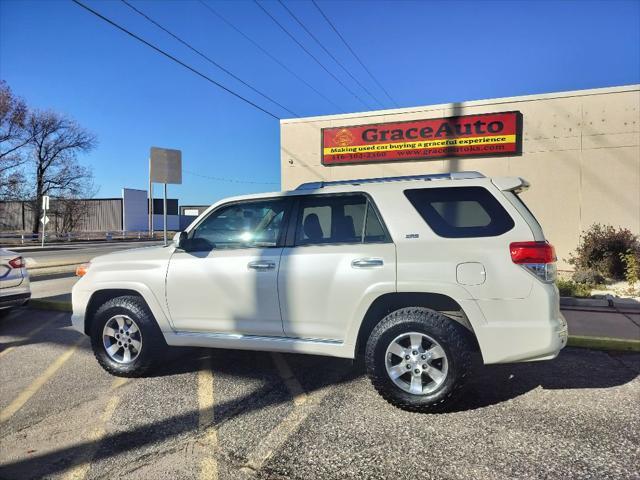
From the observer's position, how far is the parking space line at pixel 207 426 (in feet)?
9.59

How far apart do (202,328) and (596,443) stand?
10.7 feet

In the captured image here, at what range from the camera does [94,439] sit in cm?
338

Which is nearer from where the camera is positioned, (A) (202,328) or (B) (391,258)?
(B) (391,258)

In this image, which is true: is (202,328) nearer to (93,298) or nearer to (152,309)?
(152,309)

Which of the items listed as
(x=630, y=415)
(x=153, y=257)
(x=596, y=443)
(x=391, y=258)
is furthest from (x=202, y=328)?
(x=630, y=415)

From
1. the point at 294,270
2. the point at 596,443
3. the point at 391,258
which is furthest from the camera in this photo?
the point at 294,270

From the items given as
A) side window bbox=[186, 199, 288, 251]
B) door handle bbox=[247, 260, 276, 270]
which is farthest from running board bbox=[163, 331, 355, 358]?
side window bbox=[186, 199, 288, 251]

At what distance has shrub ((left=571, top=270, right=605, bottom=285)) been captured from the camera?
9.72 metres

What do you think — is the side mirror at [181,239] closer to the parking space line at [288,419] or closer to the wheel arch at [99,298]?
the wheel arch at [99,298]

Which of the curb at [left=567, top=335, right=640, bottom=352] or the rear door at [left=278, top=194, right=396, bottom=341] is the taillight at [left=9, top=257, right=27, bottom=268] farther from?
the curb at [left=567, top=335, right=640, bottom=352]

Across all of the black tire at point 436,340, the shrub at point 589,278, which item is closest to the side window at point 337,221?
the black tire at point 436,340

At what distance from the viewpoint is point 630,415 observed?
3621 millimetres

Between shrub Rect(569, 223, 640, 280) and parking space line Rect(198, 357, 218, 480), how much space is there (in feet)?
29.6

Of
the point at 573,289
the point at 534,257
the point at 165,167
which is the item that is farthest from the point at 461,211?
the point at 165,167
